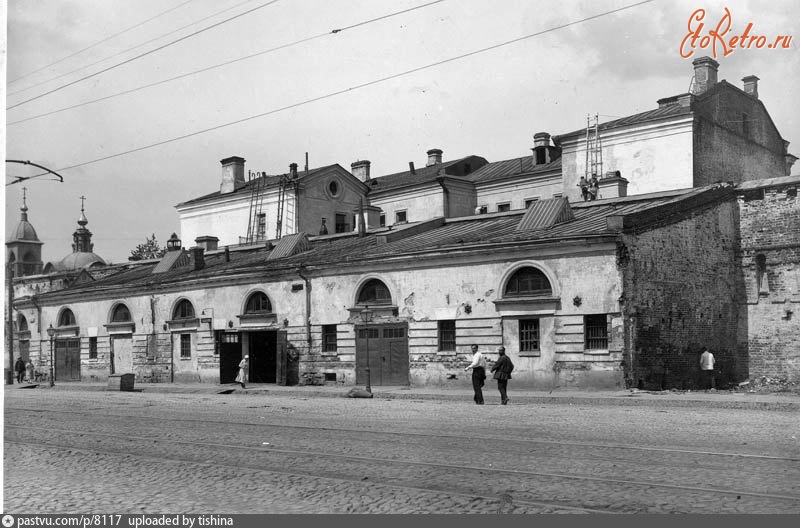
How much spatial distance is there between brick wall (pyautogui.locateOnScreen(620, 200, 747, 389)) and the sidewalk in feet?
6.34

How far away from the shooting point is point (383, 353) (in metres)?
30.2

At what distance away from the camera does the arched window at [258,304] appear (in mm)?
34281

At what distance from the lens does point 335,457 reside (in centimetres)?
1168

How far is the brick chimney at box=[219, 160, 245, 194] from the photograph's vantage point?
2323 inches

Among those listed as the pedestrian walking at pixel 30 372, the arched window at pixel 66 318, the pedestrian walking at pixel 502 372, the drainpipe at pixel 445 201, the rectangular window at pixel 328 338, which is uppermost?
the drainpipe at pixel 445 201

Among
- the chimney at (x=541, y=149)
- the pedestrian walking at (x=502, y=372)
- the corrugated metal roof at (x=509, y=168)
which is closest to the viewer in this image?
the pedestrian walking at (x=502, y=372)

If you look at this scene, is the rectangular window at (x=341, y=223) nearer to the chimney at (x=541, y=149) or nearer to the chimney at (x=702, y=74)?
the chimney at (x=541, y=149)

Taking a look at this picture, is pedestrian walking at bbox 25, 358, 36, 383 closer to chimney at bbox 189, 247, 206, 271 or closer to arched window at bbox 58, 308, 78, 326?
arched window at bbox 58, 308, 78, 326

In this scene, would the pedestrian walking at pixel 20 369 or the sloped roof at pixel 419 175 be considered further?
the sloped roof at pixel 419 175

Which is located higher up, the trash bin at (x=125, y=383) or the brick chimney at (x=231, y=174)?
the brick chimney at (x=231, y=174)

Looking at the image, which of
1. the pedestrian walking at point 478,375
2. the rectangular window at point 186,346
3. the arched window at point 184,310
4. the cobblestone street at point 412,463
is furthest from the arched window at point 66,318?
the pedestrian walking at point 478,375

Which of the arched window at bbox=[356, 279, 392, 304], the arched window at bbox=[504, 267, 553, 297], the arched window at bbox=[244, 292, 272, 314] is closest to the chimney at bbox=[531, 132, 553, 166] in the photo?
the arched window at bbox=[244, 292, 272, 314]

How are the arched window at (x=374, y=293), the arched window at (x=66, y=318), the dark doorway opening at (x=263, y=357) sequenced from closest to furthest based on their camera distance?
the arched window at (x=374, y=293) → the dark doorway opening at (x=263, y=357) → the arched window at (x=66, y=318)

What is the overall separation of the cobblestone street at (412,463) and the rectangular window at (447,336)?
946 centimetres
